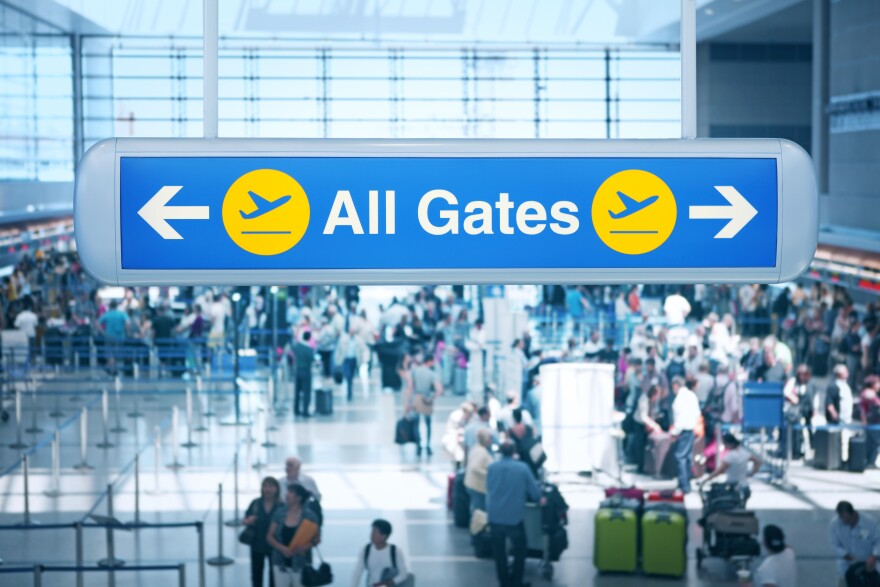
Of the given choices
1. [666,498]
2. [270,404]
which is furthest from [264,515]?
[270,404]

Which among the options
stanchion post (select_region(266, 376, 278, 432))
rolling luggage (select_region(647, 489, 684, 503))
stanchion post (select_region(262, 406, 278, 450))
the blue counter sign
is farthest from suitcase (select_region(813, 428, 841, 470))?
the blue counter sign

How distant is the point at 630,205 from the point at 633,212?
0.02 metres

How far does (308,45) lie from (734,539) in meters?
33.0

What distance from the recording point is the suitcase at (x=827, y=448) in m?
15.9

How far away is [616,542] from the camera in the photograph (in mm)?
11883

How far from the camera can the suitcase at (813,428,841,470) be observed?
15.9 metres

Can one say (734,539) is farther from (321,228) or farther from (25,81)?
(25,81)

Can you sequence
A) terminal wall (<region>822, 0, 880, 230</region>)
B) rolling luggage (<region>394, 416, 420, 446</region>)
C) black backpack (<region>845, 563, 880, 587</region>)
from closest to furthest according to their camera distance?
black backpack (<region>845, 563, 880, 587</region>) → rolling luggage (<region>394, 416, 420, 446</region>) → terminal wall (<region>822, 0, 880, 230</region>)

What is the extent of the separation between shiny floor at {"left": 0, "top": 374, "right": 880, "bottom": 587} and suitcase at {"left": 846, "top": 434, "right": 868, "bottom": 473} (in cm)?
14

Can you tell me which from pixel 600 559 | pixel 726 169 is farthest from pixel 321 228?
pixel 600 559

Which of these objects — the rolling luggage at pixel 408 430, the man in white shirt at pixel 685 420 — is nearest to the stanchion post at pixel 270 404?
the rolling luggage at pixel 408 430

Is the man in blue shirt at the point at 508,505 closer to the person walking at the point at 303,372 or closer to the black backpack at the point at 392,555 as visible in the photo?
the black backpack at the point at 392,555

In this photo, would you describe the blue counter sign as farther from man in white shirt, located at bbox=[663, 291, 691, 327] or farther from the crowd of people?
man in white shirt, located at bbox=[663, 291, 691, 327]

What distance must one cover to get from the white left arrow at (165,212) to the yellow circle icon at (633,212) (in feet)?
3.20
